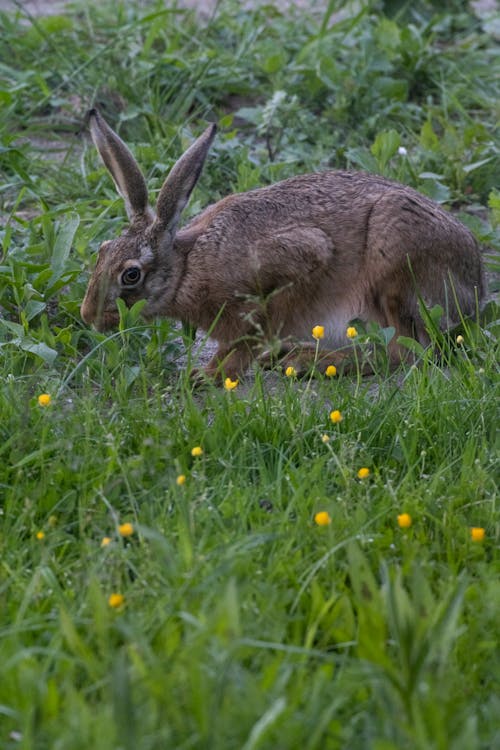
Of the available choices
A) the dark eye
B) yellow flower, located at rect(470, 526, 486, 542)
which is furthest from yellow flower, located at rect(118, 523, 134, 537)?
the dark eye

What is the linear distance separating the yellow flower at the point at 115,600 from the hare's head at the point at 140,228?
2124 millimetres

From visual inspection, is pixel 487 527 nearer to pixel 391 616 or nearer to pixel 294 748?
pixel 391 616

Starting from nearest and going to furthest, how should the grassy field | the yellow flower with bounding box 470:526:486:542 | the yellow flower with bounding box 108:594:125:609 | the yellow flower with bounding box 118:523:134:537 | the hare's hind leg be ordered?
the grassy field
the yellow flower with bounding box 108:594:125:609
the yellow flower with bounding box 118:523:134:537
the yellow flower with bounding box 470:526:486:542
the hare's hind leg

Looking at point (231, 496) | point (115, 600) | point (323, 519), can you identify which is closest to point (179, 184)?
point (231, 496)

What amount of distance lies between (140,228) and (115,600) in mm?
2486

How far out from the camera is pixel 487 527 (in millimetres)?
3432

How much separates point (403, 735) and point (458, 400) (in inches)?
72.6

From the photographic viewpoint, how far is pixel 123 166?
5008mm

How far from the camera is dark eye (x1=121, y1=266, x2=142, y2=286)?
497 centimetres

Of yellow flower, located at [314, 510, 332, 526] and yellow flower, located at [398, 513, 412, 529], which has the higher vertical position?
yellow flower, located at [314, 510, 332, 526]

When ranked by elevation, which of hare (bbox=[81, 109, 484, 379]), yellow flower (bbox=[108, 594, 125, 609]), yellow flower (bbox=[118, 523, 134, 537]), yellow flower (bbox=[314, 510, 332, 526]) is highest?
yellow flower (bbox=[108, 594, 125, 609])

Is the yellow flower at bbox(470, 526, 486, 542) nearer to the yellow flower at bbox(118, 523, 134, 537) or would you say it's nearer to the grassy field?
the grassy field

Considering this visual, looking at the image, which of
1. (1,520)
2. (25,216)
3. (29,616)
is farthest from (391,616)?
(25,216)

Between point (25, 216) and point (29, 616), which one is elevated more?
point (29, 616)
